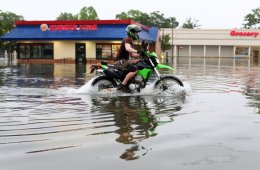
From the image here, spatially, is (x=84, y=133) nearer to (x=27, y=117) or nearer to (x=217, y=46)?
(x=27, y=117)

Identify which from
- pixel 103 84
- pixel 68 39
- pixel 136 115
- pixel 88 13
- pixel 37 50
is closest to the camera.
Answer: pixel 136 115

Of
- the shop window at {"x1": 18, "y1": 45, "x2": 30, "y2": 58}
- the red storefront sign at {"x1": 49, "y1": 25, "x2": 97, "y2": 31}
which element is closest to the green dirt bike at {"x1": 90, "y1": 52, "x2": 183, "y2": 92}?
the red storefront sign at {"x1": 49, "y1": 25, "x2": 97, "y2": 31}

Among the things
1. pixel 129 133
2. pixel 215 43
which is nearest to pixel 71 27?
pixel 129 133

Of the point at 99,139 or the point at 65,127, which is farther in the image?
the point at 65,127

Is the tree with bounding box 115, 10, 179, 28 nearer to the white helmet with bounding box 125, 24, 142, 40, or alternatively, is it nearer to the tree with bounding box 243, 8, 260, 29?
the tree with bounding box 243, 8, 260, 29

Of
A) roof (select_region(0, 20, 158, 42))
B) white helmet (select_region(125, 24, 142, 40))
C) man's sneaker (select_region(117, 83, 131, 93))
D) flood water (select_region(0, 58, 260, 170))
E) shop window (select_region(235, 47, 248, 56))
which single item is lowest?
flood water (select_region(0, 58, 260, 170))

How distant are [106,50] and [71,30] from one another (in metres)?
4.78

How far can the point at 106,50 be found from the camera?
50875mm

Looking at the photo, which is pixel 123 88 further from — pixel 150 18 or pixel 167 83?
pixel 150 18

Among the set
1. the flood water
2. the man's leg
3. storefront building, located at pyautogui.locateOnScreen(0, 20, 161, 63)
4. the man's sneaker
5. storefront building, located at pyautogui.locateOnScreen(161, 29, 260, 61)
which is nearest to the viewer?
the flood water

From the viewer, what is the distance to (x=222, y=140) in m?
6.24

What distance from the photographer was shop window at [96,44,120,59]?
50.0m

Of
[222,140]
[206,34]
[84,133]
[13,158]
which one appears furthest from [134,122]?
[206,34]

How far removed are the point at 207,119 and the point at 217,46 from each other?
89247 mm
